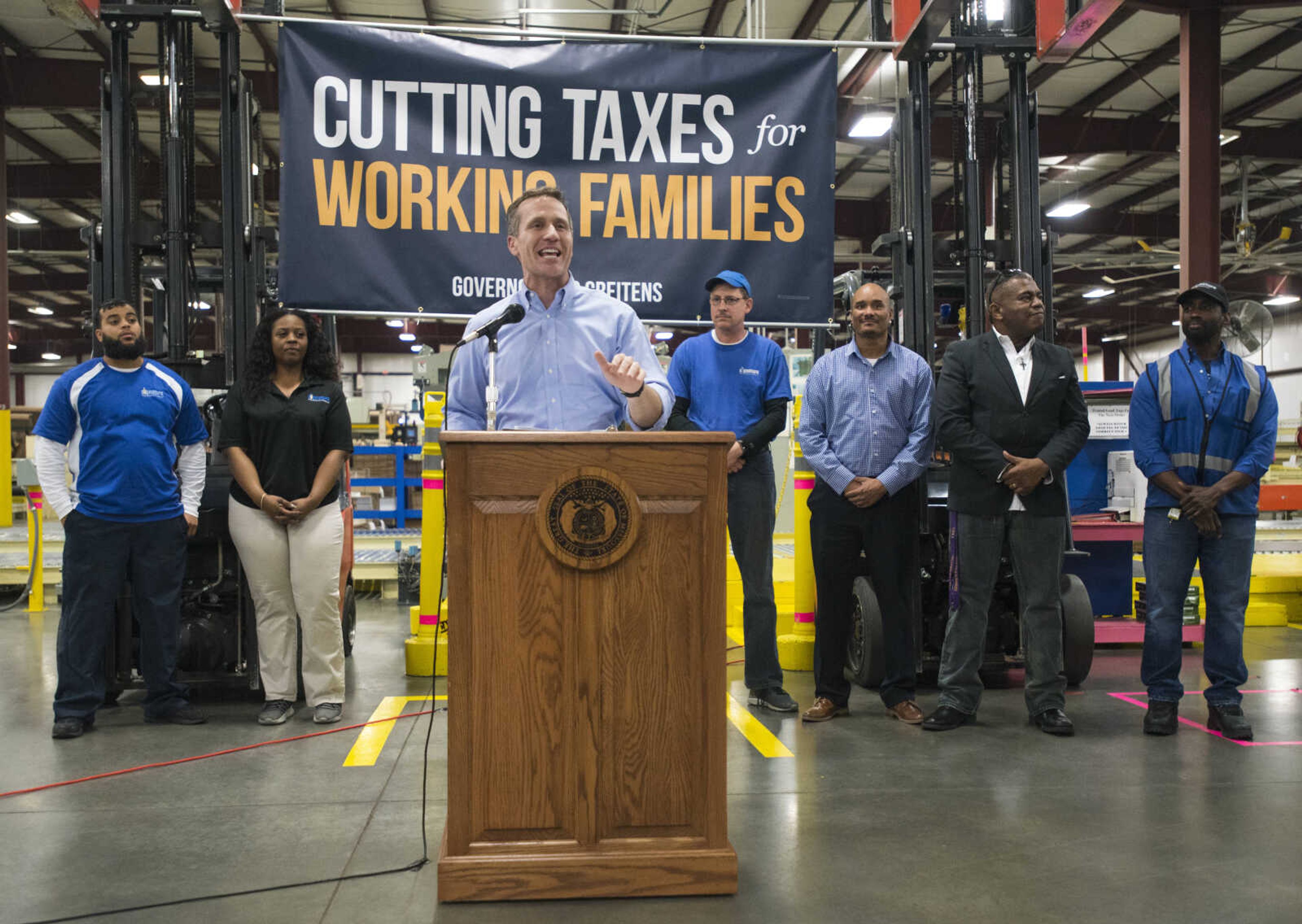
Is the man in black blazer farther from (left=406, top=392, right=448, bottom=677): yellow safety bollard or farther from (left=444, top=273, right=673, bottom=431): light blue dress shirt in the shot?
(left=406, top=392, right=448, bottom=677): yellow safety bollard

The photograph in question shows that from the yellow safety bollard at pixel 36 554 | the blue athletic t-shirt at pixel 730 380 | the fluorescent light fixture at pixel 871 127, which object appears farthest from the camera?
the fluorescent light fixture at pixel 871 127

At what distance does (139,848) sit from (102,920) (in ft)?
1.74

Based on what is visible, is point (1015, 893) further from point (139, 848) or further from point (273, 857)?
point (139, 848)

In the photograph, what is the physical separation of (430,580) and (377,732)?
4.77 feet

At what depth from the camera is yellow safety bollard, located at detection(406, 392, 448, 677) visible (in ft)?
18.3

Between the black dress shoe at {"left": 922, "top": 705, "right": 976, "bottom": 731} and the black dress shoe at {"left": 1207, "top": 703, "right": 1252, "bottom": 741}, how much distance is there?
98 centimetres

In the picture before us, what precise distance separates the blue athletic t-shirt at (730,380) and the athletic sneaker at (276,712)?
228 cm

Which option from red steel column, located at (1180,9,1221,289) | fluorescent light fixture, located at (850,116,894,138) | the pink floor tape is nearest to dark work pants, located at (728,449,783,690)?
the pink floor tape

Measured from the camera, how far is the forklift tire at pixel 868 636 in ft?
16.5

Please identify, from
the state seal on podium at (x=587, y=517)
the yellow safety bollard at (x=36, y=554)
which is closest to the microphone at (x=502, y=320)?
the state seal on podium at (x=587, y=517)

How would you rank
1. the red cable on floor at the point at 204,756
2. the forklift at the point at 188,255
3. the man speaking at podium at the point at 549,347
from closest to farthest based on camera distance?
1. the man speaking at podium at the point at 549,347
2. the red cable on floor at the point at 204,756
3. the forklift at the point at 188,255

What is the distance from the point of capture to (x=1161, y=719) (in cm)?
426

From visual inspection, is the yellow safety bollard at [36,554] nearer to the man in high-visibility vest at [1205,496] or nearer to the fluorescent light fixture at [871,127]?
the man in high-visibility vest at [1205,496]

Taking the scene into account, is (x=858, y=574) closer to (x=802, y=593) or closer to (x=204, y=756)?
(x=802, y=593)
